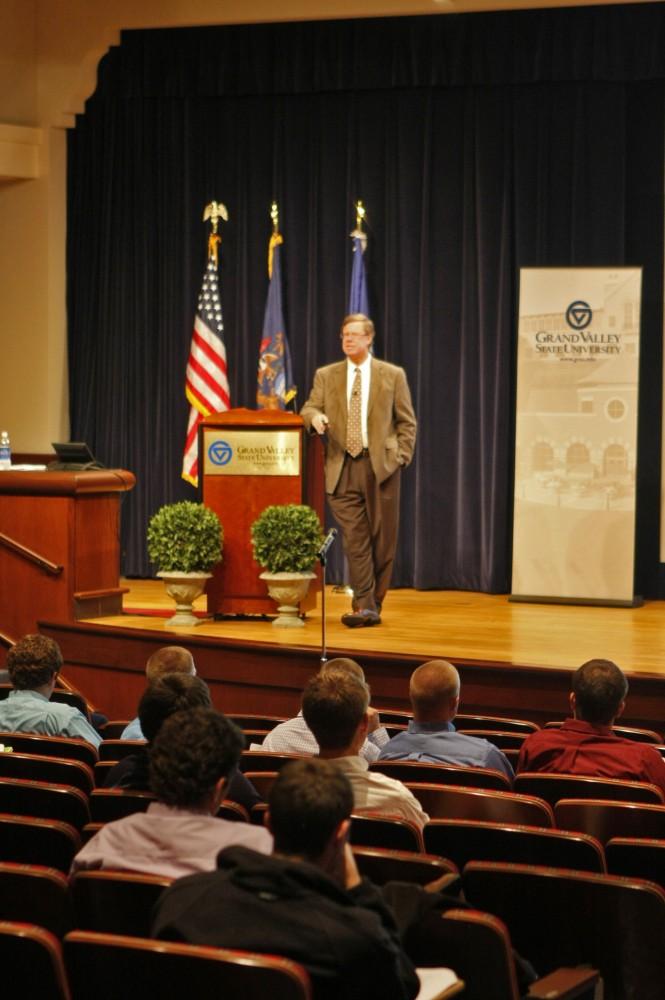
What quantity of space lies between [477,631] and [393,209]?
3.59m

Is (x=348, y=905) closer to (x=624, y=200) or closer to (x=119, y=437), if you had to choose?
(x=624, y=200)

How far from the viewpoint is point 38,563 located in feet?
24.7

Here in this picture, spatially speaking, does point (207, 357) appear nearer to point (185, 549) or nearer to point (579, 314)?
point (579, 314)

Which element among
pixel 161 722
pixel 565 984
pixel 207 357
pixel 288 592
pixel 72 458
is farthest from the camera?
pixel 207 357

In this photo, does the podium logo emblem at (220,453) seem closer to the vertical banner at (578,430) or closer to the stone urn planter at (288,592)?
the stone urn planter at (288,592)

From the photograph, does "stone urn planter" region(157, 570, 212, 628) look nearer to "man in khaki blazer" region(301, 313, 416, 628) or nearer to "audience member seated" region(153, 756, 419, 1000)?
"man in khaki blazer" region(301, 313, 416, 628)

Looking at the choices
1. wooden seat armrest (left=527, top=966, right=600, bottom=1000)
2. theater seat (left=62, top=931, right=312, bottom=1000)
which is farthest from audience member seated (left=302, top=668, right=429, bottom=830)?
theater seat (left=62, top=931, right=312, bottom=1000)

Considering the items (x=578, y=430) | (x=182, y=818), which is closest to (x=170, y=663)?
(x=182, y=818)

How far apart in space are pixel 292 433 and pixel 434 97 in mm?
3344

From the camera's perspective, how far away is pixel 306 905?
200 centimetres

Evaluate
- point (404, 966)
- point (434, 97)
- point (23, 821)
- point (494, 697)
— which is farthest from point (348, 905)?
point (434, 97)

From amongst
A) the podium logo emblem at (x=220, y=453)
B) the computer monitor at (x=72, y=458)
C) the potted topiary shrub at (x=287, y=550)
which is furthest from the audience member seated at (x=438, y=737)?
the computer monitor at (x=72, y=458)

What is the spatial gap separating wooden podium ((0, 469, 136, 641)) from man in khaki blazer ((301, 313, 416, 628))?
130 cm

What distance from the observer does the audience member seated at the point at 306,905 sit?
1988 mm
